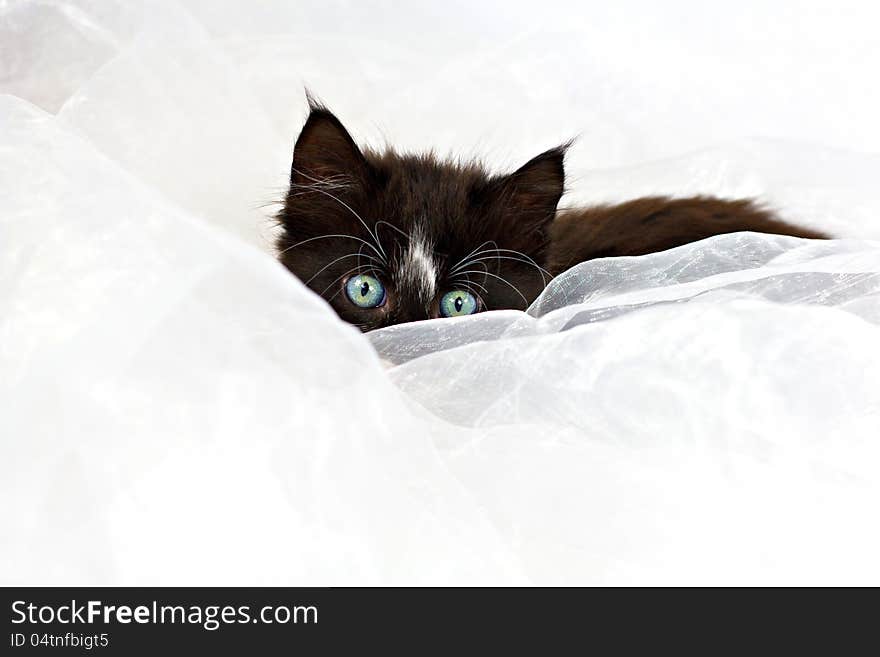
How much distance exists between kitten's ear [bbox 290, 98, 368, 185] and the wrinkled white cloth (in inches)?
3.8

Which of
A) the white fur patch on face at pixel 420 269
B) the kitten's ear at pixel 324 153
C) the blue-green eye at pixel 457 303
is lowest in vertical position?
the blue-green eye at pixel 457 303

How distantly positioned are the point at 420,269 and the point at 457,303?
59 mm

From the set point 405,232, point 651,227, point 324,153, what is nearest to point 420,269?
point 405,232

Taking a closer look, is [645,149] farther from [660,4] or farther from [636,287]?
[636,287]

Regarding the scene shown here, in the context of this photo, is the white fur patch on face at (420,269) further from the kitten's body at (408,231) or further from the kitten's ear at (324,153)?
the kitten's ear at (324,153)

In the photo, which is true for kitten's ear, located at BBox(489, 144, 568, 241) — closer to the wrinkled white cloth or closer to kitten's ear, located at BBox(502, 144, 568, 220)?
kitten's ear, located at BBox(502, 144, 568, 220)

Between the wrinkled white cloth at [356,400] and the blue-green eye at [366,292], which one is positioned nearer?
the wrinkled white cloth at [356,400]

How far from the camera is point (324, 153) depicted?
3.27 feet

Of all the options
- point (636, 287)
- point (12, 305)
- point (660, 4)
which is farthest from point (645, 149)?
point (12, 305)

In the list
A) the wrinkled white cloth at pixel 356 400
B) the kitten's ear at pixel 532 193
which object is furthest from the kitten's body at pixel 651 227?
the wrinkled white cloth at pixel 356 400

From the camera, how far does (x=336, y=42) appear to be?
1452mm

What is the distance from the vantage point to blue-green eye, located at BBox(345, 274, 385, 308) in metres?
0.97

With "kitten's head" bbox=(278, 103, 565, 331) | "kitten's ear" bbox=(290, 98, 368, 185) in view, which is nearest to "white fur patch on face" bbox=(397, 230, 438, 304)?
"kitten's head" bbox=(278, 103, 565, 331)

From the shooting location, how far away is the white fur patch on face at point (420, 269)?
96 cm
